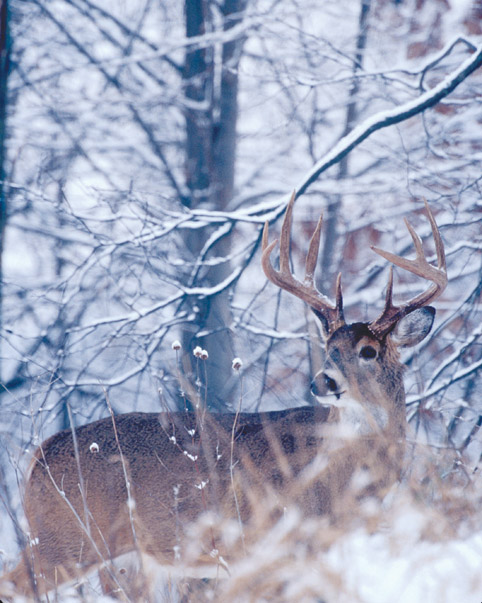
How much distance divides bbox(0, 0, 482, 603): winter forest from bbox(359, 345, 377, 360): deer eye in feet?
3.99

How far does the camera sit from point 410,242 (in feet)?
17.1

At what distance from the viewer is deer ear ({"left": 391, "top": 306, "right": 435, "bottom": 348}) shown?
10.6ft

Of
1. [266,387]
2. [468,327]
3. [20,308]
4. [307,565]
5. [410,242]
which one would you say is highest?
[410,242]

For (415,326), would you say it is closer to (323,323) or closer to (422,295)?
(422,295)

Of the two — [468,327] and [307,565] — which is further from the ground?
[468,327]

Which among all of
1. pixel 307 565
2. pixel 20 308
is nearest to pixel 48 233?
pixel 20 308

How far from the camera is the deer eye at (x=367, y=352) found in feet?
10.4

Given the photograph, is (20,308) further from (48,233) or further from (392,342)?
(392,342)

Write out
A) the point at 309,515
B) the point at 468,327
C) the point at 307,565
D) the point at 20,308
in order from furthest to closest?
the point at 20,308 < the point at 468,327 < the point at 309,515 < the point at 307,565

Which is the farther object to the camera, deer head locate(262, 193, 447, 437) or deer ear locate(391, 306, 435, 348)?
deer ear locate(391, 306, 435, 348)

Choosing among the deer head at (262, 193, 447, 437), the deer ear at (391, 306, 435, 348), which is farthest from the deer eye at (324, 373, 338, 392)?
the deer ear at (391, 306, 435, 348)

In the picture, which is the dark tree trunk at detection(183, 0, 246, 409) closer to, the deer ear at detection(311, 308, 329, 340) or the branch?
the branch

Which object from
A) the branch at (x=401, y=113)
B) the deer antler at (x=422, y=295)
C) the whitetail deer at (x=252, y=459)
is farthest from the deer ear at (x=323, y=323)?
the branch at (x=401, y=113)

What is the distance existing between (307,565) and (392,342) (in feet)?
4.07
